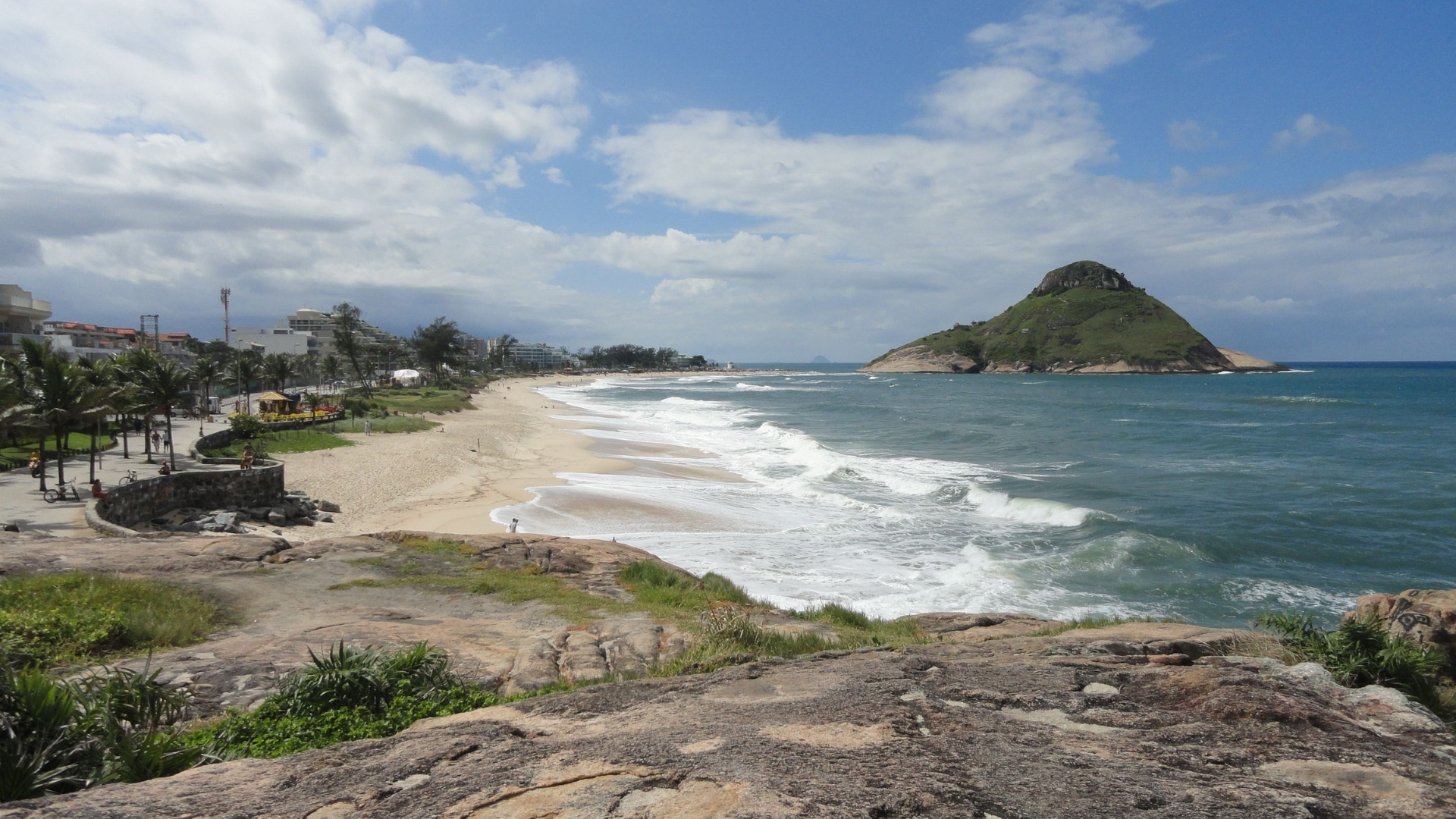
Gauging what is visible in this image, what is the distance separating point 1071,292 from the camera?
19038 cm

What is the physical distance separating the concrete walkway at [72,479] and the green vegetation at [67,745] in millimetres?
12979

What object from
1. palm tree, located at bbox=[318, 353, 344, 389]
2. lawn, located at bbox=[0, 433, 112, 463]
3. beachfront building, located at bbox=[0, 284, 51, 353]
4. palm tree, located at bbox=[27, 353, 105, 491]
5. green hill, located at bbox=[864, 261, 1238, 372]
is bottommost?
lawn, located at bbox=[0, 433, 112, 463]

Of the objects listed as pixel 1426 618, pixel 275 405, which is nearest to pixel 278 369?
pixel 275 405

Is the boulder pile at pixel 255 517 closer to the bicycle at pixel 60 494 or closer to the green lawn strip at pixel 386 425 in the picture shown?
the bicycle at pixel 60 494

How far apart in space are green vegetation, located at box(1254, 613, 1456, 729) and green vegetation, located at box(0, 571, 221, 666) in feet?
36.2

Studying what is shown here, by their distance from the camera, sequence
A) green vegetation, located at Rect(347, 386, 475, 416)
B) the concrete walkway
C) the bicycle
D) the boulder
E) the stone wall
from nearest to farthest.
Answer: the boulder → the concrete walkway → the stone wall → the bicycle → green vegetation, located at Rect(347, 386, 475, 416)

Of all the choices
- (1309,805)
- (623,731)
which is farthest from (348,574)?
(1309,805)

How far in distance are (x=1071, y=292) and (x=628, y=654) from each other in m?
210

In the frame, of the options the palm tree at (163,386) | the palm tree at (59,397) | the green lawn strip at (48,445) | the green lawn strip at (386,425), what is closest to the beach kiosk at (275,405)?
the green lawn strip at (386,425)

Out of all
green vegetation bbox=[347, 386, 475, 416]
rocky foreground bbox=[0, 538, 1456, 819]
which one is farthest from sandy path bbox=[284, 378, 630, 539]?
rocky foreground bbox=[0, 538, 1456, 819]

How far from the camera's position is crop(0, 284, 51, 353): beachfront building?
41.9 m

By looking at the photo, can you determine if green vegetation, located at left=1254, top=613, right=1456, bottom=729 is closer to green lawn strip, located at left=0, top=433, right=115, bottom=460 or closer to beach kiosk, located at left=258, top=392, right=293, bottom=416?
green lawn strip, located at left=0, top=433, right=115, bottom=460

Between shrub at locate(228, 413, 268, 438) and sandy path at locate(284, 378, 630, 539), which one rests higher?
shrub at locate(228, 413, 268, 438)

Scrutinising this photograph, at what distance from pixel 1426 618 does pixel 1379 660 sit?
1.66 meters
